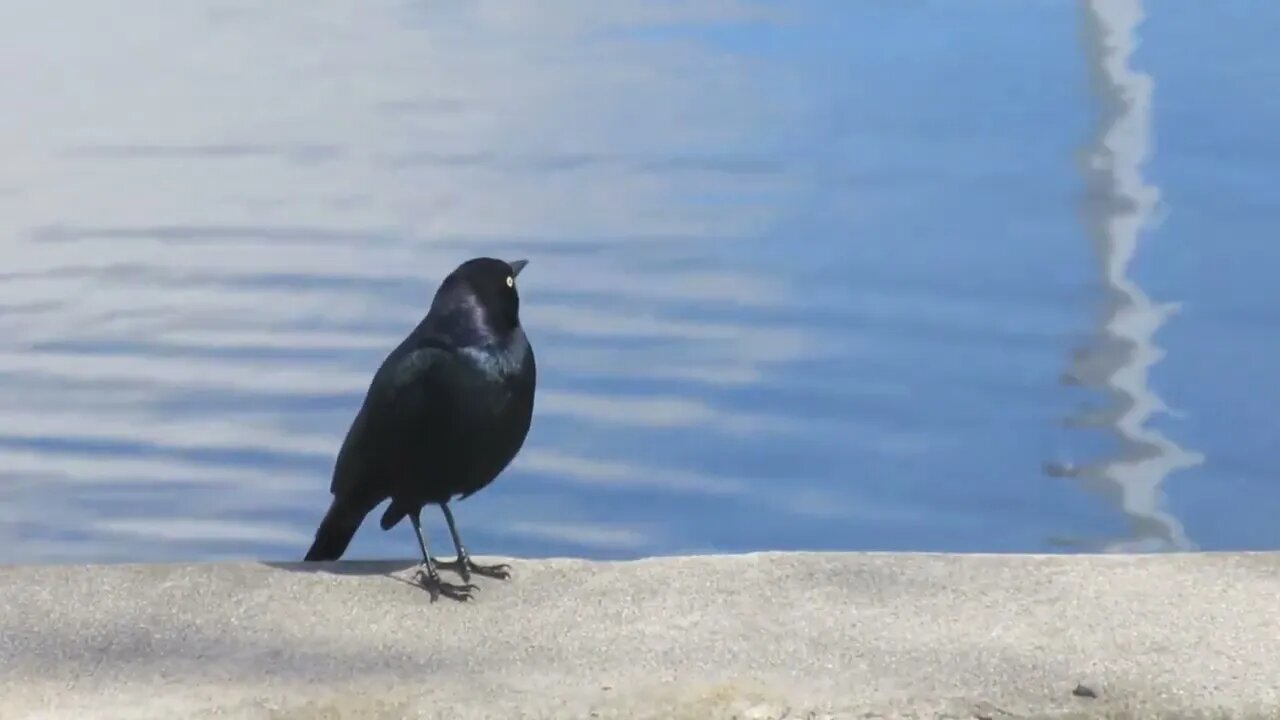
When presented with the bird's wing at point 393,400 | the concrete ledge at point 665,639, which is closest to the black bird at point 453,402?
the bird's wing at point 393,400

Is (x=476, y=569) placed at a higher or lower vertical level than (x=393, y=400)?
lower

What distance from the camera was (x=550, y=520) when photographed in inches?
217

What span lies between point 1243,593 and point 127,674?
159 centimetres

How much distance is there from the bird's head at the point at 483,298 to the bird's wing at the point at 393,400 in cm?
7

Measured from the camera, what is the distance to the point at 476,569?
11.7ft

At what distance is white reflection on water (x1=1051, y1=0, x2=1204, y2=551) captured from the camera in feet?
18.7

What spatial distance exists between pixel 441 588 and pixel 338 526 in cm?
49

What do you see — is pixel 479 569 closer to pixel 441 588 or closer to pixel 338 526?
pixel 441 588

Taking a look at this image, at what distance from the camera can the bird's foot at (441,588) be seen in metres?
3.45

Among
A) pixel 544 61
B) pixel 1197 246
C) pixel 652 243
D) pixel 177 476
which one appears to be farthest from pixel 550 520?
pixel 544 61

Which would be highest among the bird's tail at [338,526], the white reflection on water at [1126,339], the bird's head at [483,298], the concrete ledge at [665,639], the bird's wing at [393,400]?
the white reflection on water at [1126,339]

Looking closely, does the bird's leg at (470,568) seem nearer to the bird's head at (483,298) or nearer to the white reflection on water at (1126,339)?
the bird's head at (483,298)

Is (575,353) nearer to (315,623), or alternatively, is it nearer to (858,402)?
(858,402)

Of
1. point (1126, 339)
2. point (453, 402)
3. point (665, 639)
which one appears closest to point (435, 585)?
point (453, 402)
